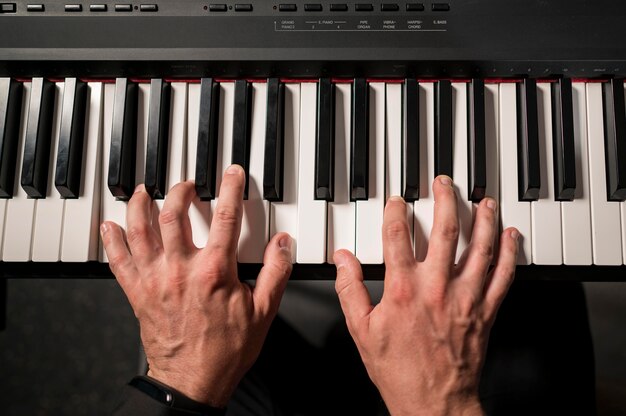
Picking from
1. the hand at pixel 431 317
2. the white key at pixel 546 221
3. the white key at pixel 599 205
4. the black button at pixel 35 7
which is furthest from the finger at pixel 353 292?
the black button at pixel 35 7

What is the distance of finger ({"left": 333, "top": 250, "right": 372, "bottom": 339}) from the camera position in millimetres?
975

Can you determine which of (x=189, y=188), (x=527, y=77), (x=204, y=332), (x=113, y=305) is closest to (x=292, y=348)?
(x=204, y=332)

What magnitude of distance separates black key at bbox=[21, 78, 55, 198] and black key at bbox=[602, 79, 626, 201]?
1.07 m

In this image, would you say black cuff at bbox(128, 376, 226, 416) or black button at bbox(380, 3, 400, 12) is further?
black button at bbox(380, 3, 400, 12)

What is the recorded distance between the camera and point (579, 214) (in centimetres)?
102

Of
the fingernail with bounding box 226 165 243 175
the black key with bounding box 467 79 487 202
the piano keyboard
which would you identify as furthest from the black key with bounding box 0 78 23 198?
the black key with bounding box 467 79 487 202

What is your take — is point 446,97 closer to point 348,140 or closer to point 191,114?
point 348,140

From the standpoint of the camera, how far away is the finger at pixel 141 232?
3.19ft

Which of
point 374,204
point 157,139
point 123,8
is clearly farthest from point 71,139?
point 374,204

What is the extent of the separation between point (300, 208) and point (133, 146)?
34cm

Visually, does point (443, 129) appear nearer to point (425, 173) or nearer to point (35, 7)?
point (425, 173)

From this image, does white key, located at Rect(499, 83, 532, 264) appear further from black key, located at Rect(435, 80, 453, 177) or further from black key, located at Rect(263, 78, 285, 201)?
black key, located at Rect(263, 78, 285, 201)

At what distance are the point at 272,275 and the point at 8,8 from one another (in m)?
0.72

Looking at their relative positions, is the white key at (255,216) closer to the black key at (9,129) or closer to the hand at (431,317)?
the hand at (431,317)
